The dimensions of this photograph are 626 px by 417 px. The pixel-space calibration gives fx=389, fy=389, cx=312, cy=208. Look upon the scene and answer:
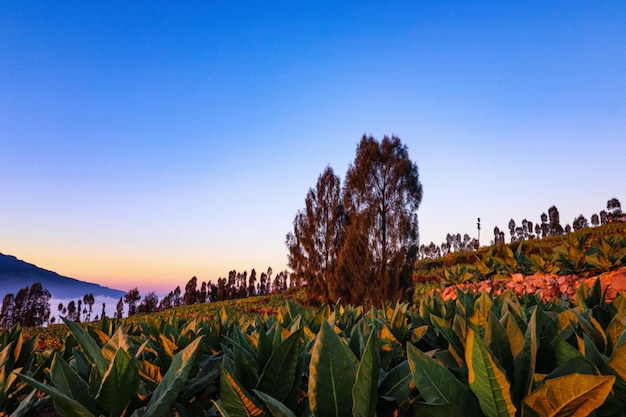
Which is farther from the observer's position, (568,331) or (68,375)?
(568,331)

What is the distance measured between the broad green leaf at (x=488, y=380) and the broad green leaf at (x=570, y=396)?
0.06 meters

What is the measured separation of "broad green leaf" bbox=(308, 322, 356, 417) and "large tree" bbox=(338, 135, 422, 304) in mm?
11847

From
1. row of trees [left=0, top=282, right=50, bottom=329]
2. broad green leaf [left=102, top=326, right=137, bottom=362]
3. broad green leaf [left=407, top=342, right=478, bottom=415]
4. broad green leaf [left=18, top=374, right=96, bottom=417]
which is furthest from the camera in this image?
row of trees [left=0, top=282, right=50, bottom=329]

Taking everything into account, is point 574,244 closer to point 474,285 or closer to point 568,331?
point 474,285

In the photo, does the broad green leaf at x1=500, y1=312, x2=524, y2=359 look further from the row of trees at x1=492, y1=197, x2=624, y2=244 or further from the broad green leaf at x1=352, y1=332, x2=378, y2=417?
the row of trees at x1=492, y1=197, x2=624, y2=244

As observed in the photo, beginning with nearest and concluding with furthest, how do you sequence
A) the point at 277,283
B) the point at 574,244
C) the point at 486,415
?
the point at 486,415 < the point at 574,244 < the point at 277,283

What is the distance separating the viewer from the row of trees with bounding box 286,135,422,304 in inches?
544

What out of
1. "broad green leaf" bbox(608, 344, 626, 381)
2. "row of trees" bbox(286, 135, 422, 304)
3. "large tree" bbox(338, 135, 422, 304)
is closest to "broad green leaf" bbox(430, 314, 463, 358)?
"broad green leaf" bbox(608, 344, 626, 381)

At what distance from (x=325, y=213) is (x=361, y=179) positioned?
31.6 ft

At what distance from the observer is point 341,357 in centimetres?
104

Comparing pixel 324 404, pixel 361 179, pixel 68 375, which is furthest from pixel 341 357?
pixel 361 179

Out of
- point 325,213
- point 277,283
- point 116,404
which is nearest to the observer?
point 116,404

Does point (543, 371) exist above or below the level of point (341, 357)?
below

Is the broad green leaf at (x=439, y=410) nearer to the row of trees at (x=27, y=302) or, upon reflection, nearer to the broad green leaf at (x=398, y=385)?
the broad green leaf at (x=398, y=385)
